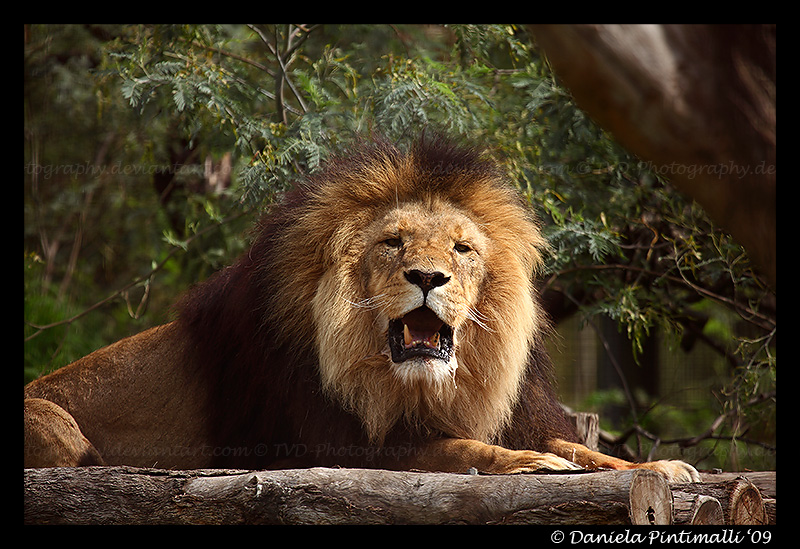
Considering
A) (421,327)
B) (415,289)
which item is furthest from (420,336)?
(415,289)

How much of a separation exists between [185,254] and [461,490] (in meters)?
4.62

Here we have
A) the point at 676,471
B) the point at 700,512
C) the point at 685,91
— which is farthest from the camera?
the point at 676,471

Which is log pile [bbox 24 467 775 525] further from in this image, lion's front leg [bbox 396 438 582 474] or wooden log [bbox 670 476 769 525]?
lion's front leg [bbox 396 438 582 474]

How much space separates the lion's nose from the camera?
3.54 meters

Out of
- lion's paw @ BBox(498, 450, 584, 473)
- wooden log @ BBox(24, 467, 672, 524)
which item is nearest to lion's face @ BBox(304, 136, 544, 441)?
lion's paw @ BBox(498, 450, 584, 473)

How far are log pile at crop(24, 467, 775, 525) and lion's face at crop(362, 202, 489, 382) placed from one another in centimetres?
75

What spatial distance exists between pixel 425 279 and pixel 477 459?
768 mm

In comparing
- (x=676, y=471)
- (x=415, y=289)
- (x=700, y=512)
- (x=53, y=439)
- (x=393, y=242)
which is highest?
(x=393, y=242)

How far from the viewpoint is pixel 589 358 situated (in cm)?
1063

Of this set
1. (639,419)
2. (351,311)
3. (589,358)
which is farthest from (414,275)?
(589,358)

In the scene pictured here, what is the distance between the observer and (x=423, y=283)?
3.54 meters

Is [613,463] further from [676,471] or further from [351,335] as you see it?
[351,335]

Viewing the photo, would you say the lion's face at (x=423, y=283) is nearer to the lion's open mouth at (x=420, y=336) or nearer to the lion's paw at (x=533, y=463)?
the lion's open mouth at (x=420, y=336)

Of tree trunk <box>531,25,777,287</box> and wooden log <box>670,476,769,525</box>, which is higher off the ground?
tree trunk <box>531,25,777,287</box>
